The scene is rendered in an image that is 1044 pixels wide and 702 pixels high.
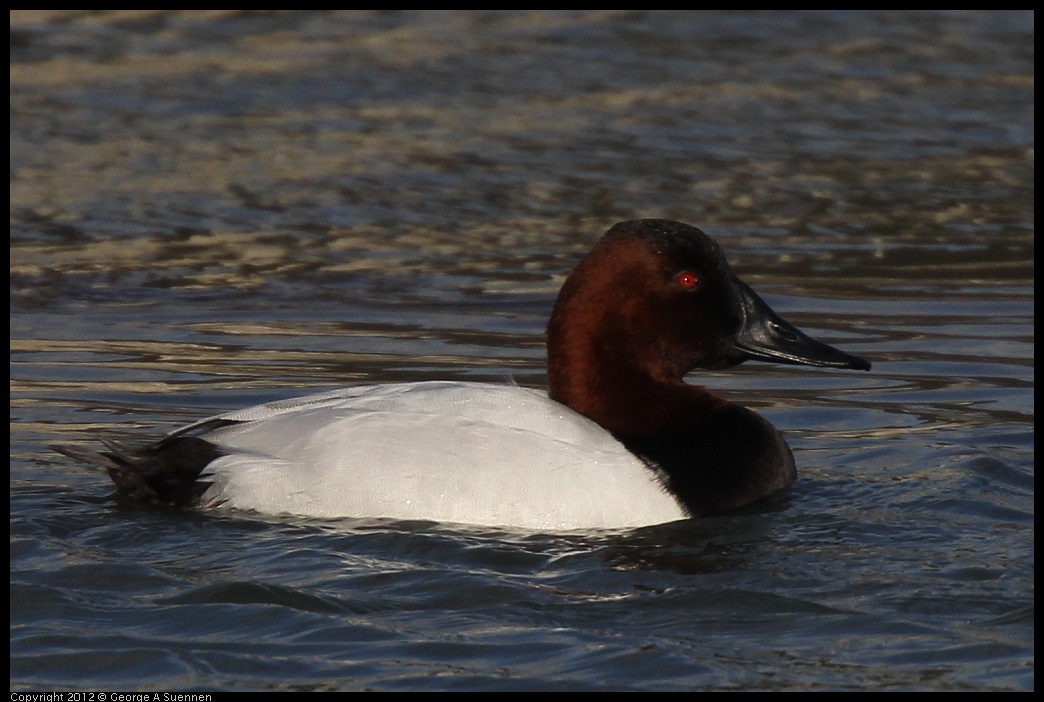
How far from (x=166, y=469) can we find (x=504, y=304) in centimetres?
350

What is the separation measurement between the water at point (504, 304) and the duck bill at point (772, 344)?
394 millimetres

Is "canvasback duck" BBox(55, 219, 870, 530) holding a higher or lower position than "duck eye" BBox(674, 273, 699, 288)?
lower

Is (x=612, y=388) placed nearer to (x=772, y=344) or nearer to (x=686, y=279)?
(x=686, y=279)

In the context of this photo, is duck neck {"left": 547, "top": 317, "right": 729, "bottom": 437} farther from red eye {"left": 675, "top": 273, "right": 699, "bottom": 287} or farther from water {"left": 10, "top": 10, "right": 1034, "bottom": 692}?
water {"left": 10, "top": 10, "right": 1034, "bottom": 692}

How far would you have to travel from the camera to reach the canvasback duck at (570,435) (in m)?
5.16

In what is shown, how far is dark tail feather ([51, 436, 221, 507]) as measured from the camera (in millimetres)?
5344

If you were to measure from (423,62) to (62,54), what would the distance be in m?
2.75

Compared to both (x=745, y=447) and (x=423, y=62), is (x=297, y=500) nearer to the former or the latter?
(x=745, y=447)

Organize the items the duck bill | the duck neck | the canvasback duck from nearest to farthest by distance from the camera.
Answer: the canvasback duck → the duck neck → the duck bill

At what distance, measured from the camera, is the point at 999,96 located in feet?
43.9

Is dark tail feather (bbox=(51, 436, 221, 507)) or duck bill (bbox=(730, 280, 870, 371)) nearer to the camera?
dark tail feather (bbox=(51, 436, 221, 507))

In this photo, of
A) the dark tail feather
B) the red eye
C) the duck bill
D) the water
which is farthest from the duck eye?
the dark tail feather

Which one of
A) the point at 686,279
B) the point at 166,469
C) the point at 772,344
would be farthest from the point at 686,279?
the point at 166,469

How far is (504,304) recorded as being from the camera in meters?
8.66
